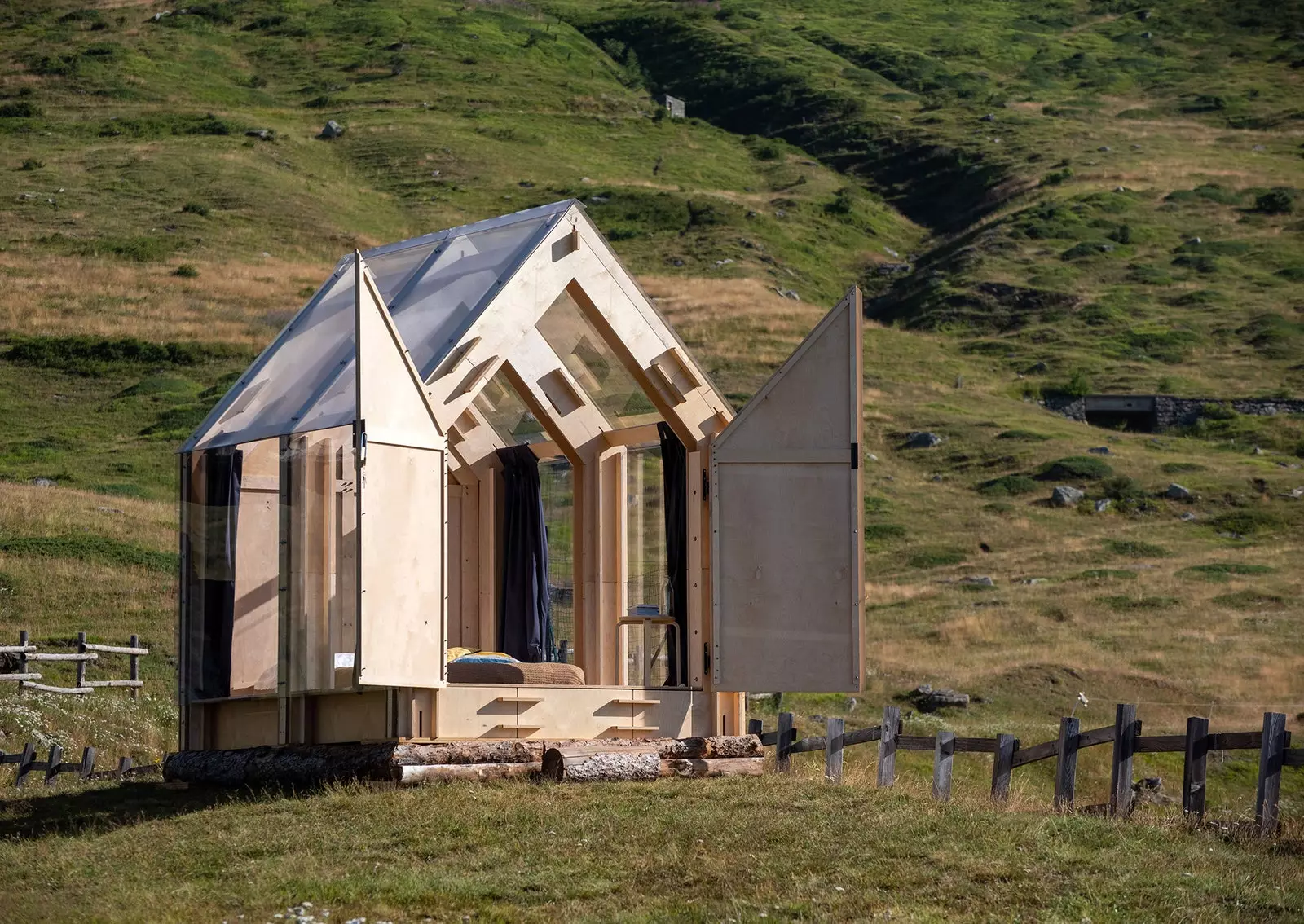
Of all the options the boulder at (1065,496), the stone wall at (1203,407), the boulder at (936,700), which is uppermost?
the stone wall at (1203,407)

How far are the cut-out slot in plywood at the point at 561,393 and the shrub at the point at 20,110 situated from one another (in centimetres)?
8564

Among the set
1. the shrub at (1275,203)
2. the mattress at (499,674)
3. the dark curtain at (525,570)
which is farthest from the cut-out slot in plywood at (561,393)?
the shrub at (1275,203)

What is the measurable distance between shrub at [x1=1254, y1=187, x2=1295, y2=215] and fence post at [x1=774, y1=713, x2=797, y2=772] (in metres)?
82.0

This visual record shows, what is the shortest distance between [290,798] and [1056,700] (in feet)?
67.4

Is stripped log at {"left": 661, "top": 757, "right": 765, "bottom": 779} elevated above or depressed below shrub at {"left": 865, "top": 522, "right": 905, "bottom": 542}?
below

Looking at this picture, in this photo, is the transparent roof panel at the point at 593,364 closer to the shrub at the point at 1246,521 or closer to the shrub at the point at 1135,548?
the shrub at the point at 1135,548

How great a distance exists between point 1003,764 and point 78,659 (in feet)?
58.0

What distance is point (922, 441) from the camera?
56.4 metres

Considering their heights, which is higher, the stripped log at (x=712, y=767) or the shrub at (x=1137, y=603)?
the shrub at (x=1137, y=603)

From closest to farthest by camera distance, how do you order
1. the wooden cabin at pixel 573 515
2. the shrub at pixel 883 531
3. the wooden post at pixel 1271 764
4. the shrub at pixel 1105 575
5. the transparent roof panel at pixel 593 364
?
the wooden post at pixel 1271 764 < the wooden cabin at pixel 573 515 < the transparent roof panel at pixel 593 364 < the shrub at pixel 1105 575 < the shrub at pixel 883 531

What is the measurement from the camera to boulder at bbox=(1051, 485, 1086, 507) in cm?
5066

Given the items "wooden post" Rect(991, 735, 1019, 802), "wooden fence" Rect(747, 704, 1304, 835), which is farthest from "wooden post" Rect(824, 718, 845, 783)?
"wooden post" Rect(991, 735, 1019, 802)

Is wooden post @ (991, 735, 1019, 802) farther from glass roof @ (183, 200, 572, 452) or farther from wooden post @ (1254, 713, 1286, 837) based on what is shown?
glass roof @ (183, 200, 572, 452)

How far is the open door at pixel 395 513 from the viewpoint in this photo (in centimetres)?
1388
